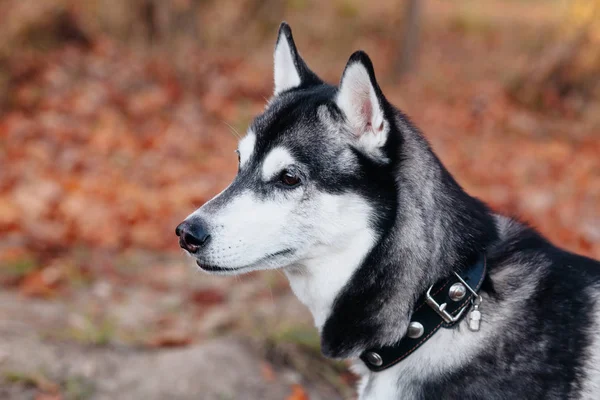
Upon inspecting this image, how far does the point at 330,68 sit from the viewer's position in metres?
11.3

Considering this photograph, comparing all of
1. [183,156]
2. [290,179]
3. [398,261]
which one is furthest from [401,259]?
[183,156]

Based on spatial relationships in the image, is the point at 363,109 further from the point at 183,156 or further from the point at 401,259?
the point at 183,156

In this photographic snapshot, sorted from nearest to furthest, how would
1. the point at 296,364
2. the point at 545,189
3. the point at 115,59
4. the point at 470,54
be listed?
the point at 296,364 → the point at 545,189 → the point at 115,59 → the point at 470,54

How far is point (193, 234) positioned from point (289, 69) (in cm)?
108

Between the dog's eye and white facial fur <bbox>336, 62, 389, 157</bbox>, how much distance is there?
1.01 ft

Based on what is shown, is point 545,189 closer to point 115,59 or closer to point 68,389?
point 68,389

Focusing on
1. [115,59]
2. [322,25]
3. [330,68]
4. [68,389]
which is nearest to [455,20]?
[322,25]

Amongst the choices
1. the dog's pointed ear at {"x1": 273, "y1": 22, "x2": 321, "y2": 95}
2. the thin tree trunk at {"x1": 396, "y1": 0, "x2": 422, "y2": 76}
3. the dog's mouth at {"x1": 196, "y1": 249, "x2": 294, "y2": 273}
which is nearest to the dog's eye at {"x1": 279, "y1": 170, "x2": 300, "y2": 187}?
the dog's mouth at {"x1": 196, "y1": 249, "x2": 294, "y2": 273}

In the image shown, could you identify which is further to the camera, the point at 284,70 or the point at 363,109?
the point at 284,70

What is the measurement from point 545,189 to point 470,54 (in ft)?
25.8

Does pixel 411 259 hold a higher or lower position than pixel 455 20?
higher

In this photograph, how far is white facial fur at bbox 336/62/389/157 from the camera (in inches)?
96.5

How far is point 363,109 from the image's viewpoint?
2.56 m

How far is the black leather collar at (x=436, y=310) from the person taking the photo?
7.88ft
